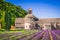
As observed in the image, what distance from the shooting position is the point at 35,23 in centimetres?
15600

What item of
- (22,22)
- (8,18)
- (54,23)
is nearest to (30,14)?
(22,22)

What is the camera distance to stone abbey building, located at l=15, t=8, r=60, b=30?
150225mm

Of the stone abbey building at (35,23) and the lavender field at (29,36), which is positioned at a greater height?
the stone abbey building at (35,23)

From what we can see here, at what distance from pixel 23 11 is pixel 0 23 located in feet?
273

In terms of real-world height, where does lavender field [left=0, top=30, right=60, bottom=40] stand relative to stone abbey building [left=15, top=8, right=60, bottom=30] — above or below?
below

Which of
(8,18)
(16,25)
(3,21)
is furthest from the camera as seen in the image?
(16,25)

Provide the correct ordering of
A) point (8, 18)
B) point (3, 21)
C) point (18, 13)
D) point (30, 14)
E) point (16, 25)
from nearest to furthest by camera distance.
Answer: point (3, 21) → point (8, 18) → point (16, 25) → point (30, 14) → point (18, 13)

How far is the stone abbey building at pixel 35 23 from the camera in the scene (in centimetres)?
15023

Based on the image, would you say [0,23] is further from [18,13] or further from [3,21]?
[18,13]

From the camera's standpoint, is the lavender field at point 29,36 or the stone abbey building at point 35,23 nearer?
the lavender field at point 29,36

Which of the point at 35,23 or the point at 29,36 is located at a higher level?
the point at 35,23

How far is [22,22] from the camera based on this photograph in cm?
16462

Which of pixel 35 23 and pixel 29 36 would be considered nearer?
pixel 29 36

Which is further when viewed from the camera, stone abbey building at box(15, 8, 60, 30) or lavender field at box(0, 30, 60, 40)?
stone abbey building at box(15, 8, 60, 30)
